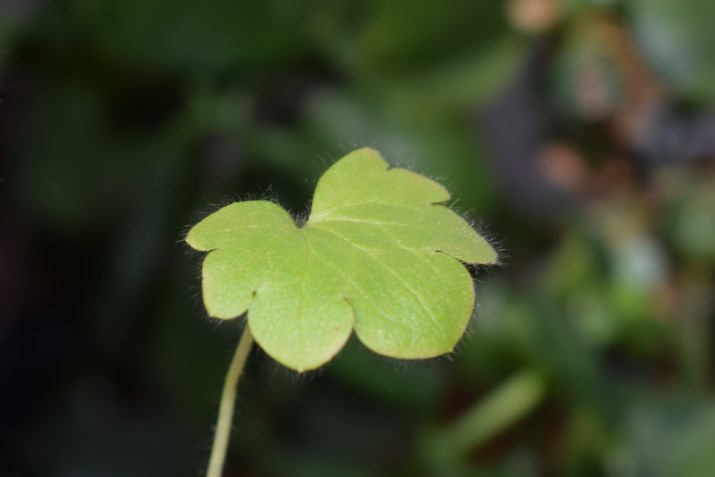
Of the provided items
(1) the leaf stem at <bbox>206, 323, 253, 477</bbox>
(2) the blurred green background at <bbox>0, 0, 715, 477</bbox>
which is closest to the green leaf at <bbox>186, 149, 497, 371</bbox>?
(1) the leaf stem at <bbox>206, 323, 253, 477</bbox>

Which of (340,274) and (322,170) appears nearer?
(340,274)

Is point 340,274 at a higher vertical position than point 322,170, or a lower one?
lower

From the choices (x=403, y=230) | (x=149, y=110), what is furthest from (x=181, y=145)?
(x=403, y=230)

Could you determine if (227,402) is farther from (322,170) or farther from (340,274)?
(322,170)

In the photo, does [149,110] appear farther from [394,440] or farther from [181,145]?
[394,440]

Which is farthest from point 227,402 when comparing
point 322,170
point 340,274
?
point 322,170

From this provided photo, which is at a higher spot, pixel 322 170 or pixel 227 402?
pixel 322 170
